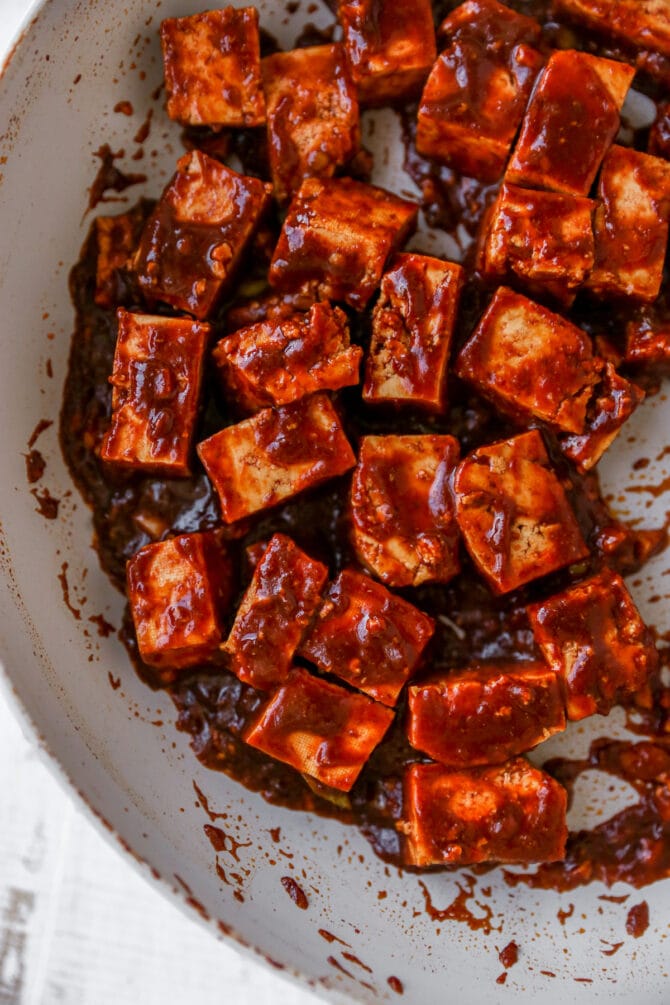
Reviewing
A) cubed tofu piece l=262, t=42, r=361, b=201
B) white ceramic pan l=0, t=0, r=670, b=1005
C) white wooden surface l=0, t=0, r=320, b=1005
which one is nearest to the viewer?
white ceramic pan l=0, t=0, r=670, b=1005

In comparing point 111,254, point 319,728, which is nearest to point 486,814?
point 319,728

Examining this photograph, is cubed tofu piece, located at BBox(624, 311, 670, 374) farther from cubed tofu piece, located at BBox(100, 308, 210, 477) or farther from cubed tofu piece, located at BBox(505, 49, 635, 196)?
cubed tofu piece, located at BBox(100, 308, 210, 477)

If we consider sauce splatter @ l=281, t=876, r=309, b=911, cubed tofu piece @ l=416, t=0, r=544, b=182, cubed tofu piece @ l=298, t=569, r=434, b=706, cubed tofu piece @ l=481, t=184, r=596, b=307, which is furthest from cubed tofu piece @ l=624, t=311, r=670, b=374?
sauce splatter @ l=281, t=876, r=309, b=911

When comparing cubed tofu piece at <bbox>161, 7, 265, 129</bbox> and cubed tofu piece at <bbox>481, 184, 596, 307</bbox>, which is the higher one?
cubed tofu piece at <bbox>161, 7, 265, 129</bbox>

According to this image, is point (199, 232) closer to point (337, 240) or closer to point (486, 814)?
point (337, 240)

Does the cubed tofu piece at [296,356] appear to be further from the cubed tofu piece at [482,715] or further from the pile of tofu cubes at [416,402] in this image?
the cubed tofu piece at [482,715]

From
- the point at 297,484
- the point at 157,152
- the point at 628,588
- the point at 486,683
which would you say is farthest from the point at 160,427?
the point at 628,588
